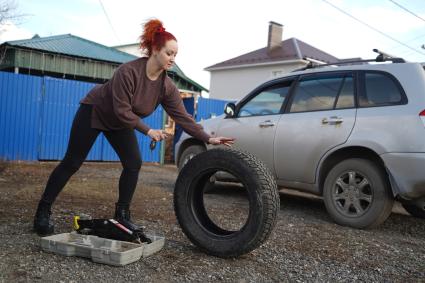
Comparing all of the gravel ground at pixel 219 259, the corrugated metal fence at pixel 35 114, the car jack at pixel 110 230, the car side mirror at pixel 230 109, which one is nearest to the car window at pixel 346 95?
the gravel ground at pixel 219 259

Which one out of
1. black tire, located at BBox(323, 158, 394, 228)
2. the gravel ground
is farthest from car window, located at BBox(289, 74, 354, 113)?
the gravel ground

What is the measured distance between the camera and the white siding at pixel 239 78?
29.4 meters

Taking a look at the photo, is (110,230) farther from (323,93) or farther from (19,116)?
(19,116)

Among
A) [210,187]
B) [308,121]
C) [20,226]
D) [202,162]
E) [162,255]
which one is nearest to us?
[162,255]

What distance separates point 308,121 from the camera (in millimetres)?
5324

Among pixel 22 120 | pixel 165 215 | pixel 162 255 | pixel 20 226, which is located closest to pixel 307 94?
pixel 165 215

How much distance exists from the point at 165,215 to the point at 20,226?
1452 millimetres

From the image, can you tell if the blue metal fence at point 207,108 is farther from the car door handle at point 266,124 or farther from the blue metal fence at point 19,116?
the car door handle at point 266,124

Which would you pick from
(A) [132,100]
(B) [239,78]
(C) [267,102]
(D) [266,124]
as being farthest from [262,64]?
(A) [132,100]

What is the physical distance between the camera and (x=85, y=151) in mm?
3693

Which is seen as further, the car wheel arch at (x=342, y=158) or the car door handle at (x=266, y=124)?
the car door handle at (x=266, y=124)

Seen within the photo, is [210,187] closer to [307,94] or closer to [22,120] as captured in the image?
[307,94]

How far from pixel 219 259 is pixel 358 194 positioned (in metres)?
2.20

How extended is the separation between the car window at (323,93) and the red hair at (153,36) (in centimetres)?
255
